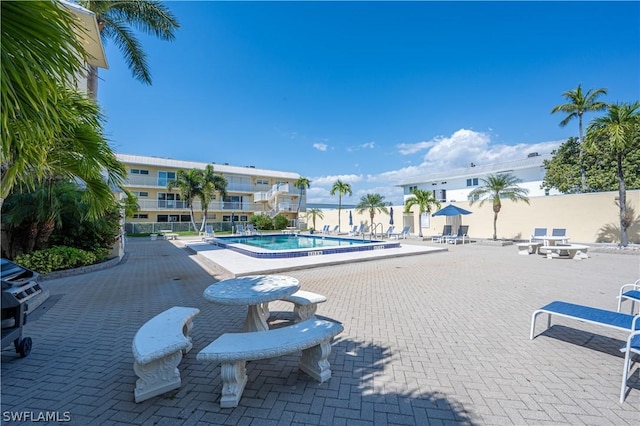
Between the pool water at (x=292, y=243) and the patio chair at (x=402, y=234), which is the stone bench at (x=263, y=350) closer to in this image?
the pool water at (x=292, y=243)

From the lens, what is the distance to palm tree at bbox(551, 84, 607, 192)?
76.4ft

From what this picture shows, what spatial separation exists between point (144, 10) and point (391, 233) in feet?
69.7

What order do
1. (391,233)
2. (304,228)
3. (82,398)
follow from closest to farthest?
(82,398)
(391,233)
(304,228)

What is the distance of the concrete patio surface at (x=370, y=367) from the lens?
7.92 feet

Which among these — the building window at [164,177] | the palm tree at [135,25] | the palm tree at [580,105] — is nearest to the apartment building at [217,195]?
the building window at [164,177]

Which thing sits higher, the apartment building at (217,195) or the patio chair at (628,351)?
the apartment building at (217,195)

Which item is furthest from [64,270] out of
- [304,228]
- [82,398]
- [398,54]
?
[304,228]

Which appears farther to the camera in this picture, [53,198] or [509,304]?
[53,198]

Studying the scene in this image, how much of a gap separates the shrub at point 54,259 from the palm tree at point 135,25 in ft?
29.0

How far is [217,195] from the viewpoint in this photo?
3547 centimetres

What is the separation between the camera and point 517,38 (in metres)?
13.2

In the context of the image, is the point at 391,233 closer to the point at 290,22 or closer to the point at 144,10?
the point at 290,22

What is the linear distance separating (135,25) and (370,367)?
19122 mm

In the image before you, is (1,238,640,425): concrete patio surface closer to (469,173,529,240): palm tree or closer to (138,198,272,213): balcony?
(469,173,529,240): palm tree
